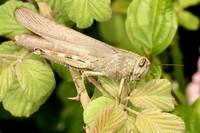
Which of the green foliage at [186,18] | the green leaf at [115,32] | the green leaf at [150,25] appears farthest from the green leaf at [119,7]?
the green leaf at [150,25]

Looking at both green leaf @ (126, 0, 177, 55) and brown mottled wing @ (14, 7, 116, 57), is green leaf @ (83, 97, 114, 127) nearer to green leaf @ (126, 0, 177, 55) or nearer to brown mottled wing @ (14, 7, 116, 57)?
brown mottled wing @ (14, 7, 116, 57)

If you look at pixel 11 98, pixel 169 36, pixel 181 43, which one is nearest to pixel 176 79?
pixel 181 43

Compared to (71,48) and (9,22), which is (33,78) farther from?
(9,22)

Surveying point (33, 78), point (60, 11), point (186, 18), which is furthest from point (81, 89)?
point (186, 18)

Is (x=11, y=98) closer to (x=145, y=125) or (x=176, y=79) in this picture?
(x=145, y=125)

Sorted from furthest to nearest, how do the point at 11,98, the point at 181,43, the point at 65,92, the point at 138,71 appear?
the point at 181,43, the point at 65,92, the point at 11,98, the point at 138,71

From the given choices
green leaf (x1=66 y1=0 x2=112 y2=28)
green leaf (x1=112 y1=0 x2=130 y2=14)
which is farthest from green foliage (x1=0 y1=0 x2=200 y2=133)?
green leaf (x1=112 y1=0 x2=130 y2=14)
